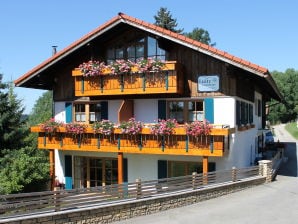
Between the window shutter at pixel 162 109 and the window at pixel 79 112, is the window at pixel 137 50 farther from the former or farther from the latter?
the window at pixel 79 112

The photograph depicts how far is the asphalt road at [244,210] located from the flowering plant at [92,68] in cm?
777

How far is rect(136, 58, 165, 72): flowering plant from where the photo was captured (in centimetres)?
1777

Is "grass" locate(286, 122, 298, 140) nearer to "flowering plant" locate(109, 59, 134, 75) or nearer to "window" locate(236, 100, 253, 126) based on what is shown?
"window" locate(236, 100, 253, 126)

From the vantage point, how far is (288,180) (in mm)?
20609

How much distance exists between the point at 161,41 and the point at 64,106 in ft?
21.3

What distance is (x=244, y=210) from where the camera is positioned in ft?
47.5

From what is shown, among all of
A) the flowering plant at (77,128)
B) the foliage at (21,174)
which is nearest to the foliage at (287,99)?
the flowering plant at (77,128)

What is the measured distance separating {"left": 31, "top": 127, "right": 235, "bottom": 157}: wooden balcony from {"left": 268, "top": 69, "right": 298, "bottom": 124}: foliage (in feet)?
272

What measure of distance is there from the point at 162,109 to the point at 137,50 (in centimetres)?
327

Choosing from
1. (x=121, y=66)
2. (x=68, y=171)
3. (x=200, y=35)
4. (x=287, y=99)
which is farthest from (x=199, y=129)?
(x=287, y=99)

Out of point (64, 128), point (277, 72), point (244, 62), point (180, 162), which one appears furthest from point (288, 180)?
point (277, 72)

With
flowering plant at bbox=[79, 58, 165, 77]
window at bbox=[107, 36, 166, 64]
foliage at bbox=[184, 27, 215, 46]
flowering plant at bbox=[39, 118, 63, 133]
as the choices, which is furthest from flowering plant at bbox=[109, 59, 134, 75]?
foliage at bbox=[184, 27, 215, 46]

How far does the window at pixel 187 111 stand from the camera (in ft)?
61.8

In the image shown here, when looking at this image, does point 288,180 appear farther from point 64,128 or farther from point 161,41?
point 64,128
